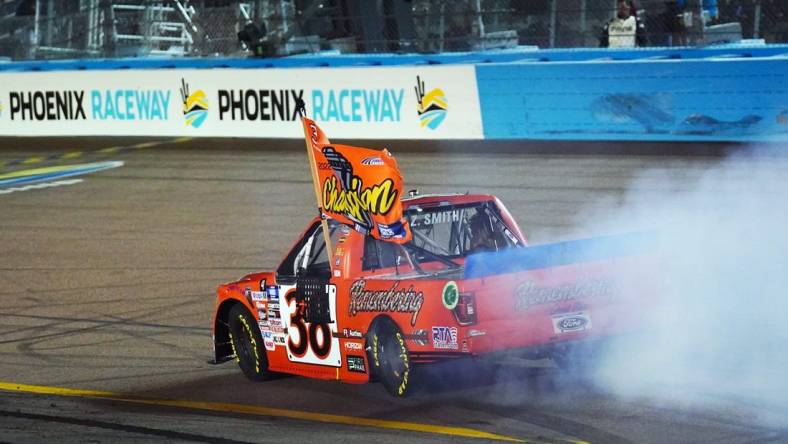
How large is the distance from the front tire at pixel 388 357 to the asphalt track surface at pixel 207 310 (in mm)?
151

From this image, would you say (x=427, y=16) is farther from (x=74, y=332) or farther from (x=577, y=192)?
(x=74, y=332)

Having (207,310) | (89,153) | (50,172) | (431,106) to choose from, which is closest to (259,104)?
(89,153)

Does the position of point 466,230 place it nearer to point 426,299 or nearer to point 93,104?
point 426,299

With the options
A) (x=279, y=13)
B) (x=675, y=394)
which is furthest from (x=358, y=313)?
(x=279, y=13)

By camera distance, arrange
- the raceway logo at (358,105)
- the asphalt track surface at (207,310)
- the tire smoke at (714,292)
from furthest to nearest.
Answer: the raceway logo at (358,105) < the tire smoke at (714,292) < the asphalt track surface at (207,310)

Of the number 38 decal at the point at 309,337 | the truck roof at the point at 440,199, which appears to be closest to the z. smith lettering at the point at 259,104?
the truck roof at the point at 440,199

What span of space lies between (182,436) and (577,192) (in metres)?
10.1

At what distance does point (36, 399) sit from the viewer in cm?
927

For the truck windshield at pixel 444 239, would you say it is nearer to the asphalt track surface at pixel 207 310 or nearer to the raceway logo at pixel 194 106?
the asphalt track surface at pixel 207 310

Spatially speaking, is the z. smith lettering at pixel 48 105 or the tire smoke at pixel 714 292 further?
the z. smith lettering at pixel 48 105

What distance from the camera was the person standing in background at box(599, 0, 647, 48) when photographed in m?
20.1

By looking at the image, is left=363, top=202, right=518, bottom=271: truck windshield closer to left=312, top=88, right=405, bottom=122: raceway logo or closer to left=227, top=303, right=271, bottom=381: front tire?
left=227, top=303, right=271, bottom=381: front tire

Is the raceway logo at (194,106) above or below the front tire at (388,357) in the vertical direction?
above

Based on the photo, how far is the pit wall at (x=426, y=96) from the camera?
60.7 ft
